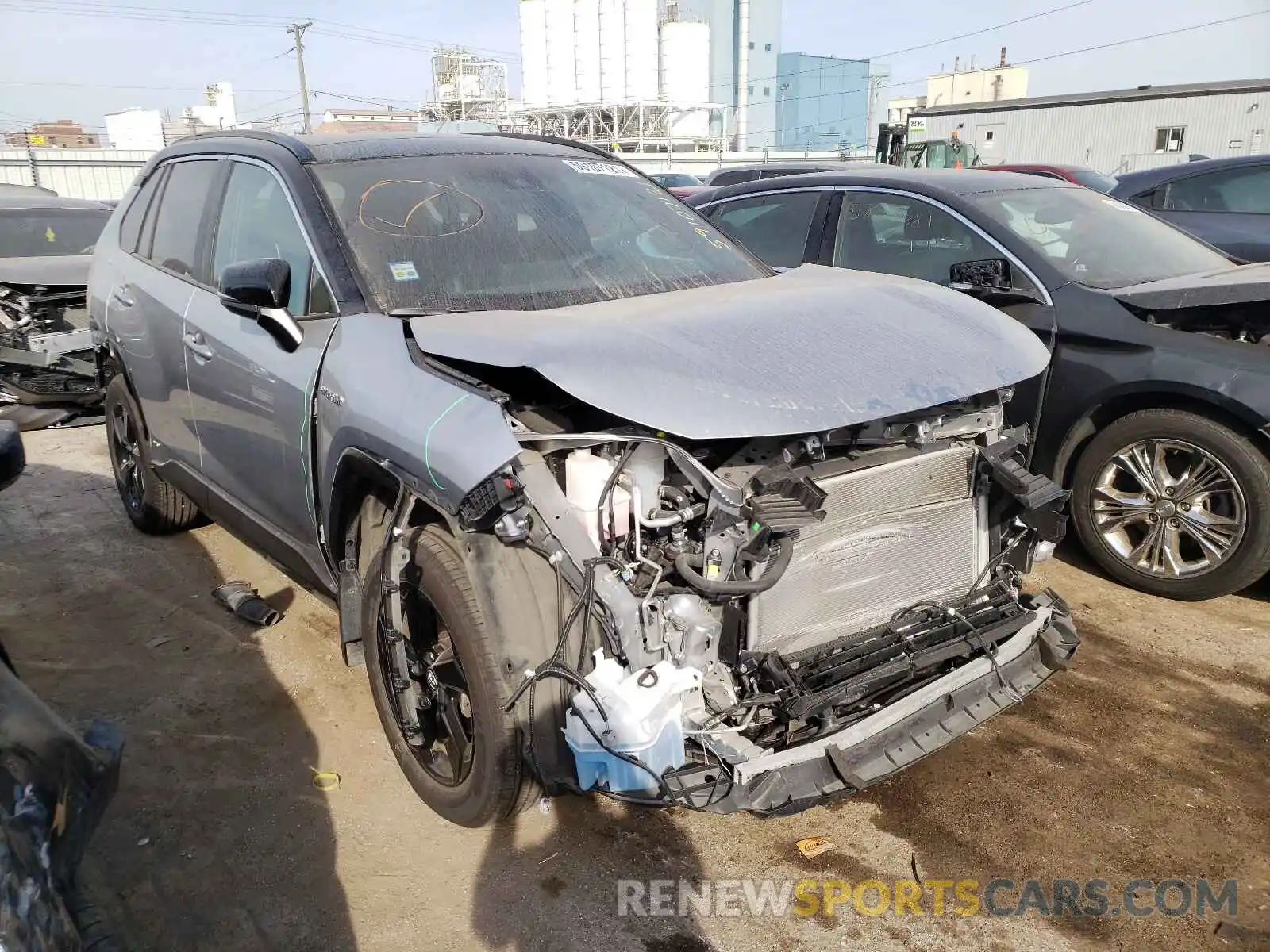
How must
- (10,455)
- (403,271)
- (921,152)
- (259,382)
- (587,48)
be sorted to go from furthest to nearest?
(587,48)
(921,152)
(259,382)
(403,271)
(10,455)

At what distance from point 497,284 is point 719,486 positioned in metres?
1.20

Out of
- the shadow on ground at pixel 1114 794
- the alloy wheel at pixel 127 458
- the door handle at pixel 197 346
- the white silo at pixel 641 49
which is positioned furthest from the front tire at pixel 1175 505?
the white silo at pixel 641 49

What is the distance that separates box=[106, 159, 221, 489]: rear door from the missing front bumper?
2.77 m

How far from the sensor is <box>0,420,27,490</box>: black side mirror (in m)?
2.14

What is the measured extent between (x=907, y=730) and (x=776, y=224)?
378 cm

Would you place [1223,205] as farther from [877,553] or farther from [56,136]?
[56,136]

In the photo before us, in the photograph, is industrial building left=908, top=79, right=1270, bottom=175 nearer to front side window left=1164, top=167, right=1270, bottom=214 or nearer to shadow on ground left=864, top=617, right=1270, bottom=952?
front side window left=1164, top=167, right=1270, bottom=214

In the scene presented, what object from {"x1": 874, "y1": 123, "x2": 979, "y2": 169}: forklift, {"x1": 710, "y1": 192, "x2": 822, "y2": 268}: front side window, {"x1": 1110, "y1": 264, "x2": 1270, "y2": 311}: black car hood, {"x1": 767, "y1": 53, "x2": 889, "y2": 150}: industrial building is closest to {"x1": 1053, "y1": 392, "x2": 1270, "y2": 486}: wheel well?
{"x1": 1110, "y1": 264, "x2": 1270, "y2": 311}: black car hood

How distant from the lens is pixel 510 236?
3.29 metres

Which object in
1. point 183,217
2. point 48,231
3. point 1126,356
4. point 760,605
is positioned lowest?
point 760,605

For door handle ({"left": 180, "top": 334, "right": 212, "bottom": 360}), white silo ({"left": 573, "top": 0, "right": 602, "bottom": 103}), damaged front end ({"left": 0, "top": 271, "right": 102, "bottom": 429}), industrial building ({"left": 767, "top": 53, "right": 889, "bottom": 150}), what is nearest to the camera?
door handle ({"left": 180, "top": 334, "right": 212, "bottom": 360})

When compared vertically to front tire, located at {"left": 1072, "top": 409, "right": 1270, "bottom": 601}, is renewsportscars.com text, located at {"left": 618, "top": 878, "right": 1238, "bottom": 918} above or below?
below

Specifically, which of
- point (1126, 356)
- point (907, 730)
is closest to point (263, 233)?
point (907, 730)

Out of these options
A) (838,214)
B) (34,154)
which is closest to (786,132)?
(34,154)
